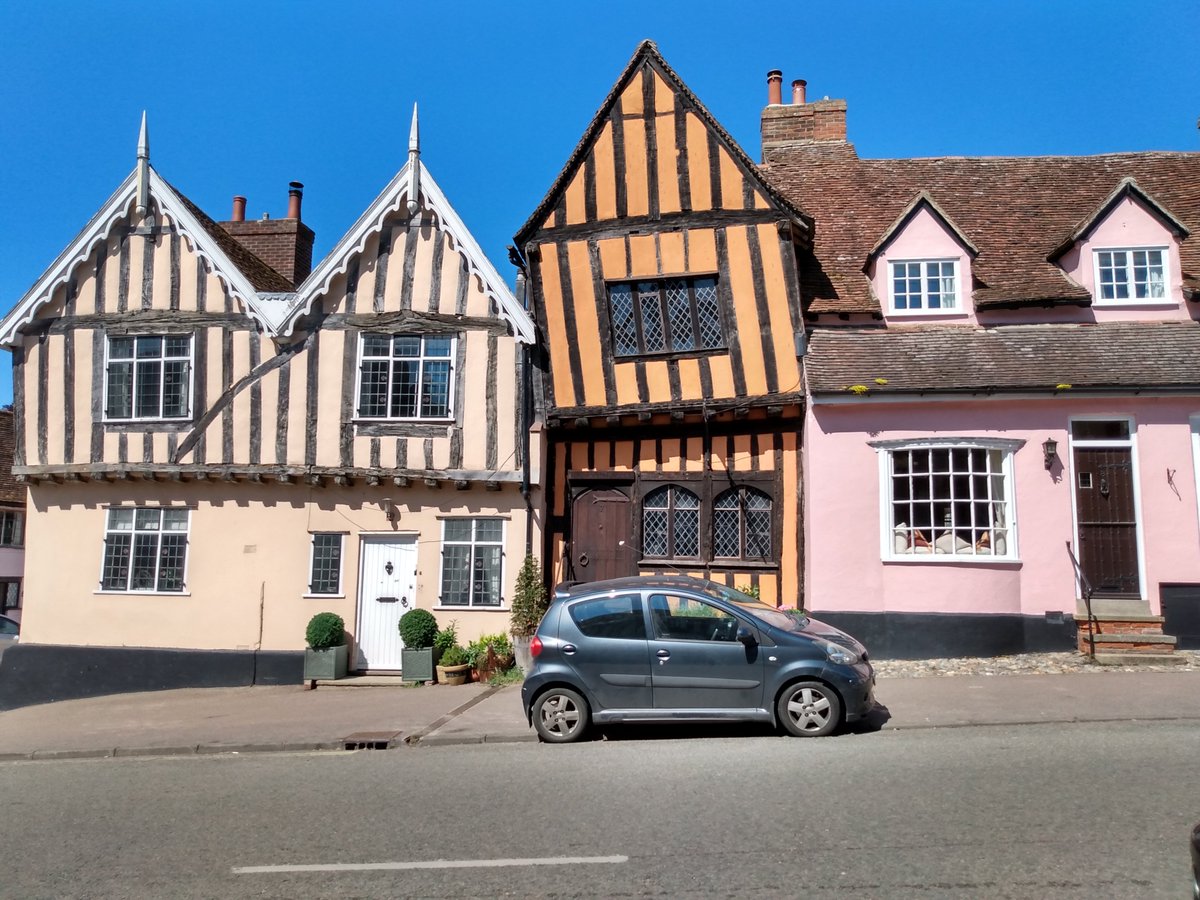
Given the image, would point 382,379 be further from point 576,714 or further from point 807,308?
point 576,714

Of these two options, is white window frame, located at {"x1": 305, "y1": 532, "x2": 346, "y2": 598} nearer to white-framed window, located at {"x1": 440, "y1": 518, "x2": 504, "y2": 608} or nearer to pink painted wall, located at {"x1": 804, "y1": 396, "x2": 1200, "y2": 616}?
white-framed window, located at {"x1": 440, "y1": 518, "x2": 504, "y2": 608}

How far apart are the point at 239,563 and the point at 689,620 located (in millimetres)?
9417

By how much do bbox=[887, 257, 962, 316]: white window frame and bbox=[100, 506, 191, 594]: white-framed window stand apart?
40.1 ft

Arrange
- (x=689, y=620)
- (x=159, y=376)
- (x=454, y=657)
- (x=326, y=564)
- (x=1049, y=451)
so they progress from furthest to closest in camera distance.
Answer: (x=159, y=376), (x=326, y=564), (x=454, y=657), (x=1049, y=451), (x=689, y=620)

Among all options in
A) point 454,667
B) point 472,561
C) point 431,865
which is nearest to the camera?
point 431,865

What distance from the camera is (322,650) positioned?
50.1ft

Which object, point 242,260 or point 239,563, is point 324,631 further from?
point 242,260

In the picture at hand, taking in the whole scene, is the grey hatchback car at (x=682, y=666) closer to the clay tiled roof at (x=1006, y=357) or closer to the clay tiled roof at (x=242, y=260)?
the clay tiled roof at (x=1006, y=357)

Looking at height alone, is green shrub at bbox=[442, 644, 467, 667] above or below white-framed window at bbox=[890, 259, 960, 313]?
below

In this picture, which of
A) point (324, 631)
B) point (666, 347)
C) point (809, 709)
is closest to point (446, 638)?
point (324, 631)

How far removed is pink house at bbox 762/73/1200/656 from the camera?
13.5m

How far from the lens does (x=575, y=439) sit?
16.0 metres

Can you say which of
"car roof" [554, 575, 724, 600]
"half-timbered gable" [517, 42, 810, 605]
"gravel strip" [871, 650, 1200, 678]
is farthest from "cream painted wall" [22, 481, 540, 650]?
"gravel strip" [871, 650, 1200, 678]

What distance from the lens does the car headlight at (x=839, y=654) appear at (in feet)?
30.8
